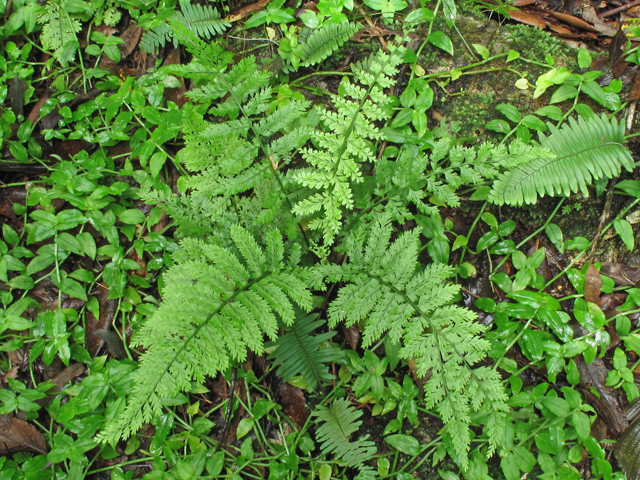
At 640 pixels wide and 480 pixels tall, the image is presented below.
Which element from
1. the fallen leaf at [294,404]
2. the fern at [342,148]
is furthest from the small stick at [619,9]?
the fallen leaf at [294,404]

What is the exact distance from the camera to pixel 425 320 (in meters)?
2.22

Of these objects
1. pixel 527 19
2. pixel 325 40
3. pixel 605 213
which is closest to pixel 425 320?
pixel 605 213

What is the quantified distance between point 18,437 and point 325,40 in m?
3.32

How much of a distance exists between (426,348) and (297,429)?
1055 mm

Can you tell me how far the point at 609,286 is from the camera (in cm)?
274

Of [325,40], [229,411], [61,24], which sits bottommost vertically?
[229,411]

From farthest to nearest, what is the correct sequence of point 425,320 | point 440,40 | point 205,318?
point 440,40 < point 425,320 < point 205,318

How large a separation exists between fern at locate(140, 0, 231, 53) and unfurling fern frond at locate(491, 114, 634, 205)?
2.37 metres

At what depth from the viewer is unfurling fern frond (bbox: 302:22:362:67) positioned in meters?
2.83

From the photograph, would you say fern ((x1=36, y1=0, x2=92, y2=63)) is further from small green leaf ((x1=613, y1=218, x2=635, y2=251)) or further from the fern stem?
small green leaf ((x1=613, y1=218, x2=635, y2=251))

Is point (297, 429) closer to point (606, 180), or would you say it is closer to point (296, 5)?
point (606, 180)

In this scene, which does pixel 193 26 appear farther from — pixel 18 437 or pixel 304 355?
pixel 18 437

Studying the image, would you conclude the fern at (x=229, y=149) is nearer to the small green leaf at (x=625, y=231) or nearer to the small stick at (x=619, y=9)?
the small green leaf at (x=625, y=231)

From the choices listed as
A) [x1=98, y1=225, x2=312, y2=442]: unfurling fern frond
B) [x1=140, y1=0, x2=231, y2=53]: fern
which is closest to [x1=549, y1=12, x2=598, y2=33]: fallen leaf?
[x1=140, y1=0, x2=231, y2=53]: fern
